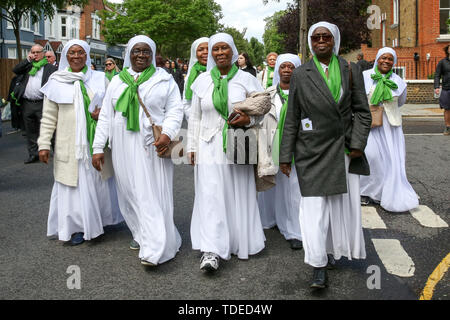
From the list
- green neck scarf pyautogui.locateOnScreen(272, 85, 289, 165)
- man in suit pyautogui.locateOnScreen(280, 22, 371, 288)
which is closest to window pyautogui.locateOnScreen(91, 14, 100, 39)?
green neck scarf pyautogui.locateOnScreen(272, 85, 289, 165)

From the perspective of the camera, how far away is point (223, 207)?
474 cm

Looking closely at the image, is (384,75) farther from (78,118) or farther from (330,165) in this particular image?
(78,118)

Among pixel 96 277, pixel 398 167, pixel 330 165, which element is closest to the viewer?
pixel 330 165

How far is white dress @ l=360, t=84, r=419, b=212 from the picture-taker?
6727 millimetres

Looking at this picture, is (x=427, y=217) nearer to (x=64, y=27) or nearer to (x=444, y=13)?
(x=444, y=13)

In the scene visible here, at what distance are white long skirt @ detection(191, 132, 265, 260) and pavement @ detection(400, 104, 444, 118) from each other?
14739 mm

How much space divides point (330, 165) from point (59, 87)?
9.66 ft

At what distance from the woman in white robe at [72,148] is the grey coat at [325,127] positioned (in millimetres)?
2285

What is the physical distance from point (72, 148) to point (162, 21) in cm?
4028

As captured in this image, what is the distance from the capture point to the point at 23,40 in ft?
121

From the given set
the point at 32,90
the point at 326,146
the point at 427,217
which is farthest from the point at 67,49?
the point at 32,90

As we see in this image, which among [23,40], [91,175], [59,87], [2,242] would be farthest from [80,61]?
[23,40]

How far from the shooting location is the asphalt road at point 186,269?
13.5 feet

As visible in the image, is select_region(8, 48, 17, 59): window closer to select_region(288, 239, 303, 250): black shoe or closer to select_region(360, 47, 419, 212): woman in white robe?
select_region(360, 47, 419, 212): woman in white robe
